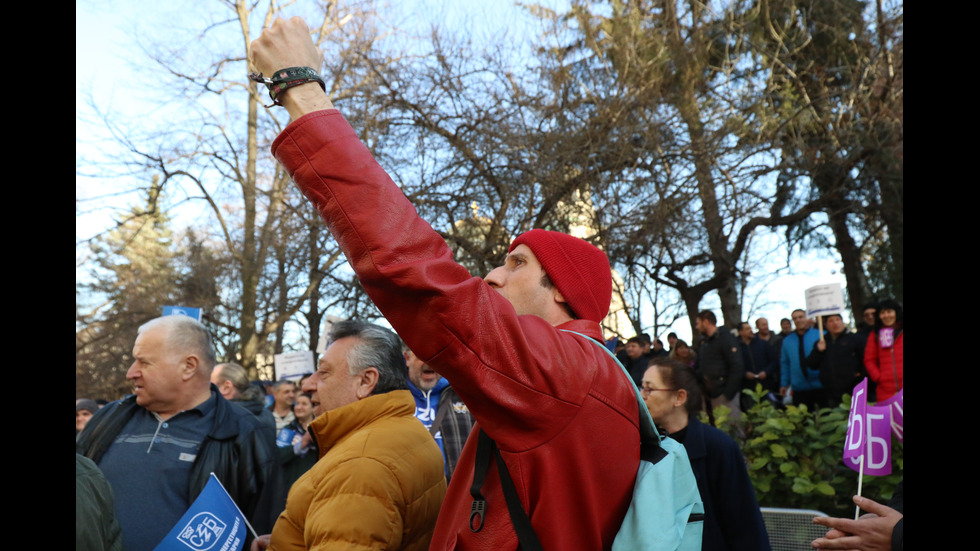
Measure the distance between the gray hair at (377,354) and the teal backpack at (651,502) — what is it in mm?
1394

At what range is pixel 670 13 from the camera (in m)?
13.1

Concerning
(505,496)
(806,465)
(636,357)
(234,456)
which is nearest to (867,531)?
(505,496)

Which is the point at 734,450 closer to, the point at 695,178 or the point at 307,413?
the point at 307,413

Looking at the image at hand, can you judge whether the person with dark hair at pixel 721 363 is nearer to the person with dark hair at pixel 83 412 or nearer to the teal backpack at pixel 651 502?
the person with dark hair at pixel 83 412

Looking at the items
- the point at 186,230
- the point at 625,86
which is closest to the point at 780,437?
the point at 625,86

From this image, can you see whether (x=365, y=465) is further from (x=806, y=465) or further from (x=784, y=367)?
(x=784, y=367)

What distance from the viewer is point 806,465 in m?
5.88

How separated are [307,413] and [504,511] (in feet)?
17.5

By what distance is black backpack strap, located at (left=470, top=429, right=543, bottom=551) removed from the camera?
1.74 m

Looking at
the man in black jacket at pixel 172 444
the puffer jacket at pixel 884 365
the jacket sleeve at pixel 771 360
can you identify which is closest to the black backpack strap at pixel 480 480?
the man in black jacket at pixel 172 444

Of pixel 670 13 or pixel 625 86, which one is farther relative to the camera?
pixel 670 13

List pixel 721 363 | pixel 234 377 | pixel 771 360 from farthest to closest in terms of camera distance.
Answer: pixel 771 360, pixel 721 363, pixel 234 377

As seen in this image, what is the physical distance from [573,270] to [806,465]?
14.6 feet

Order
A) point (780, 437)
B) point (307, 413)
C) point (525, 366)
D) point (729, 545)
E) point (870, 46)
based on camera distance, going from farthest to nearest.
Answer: point (870, 46) → point (307, 413) → point (780, 437) → point (729, 545) → point (525, 366)
